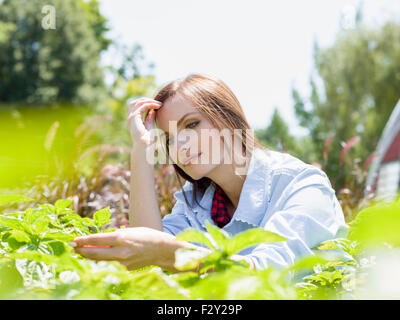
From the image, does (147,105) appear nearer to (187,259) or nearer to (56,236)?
(56,236)

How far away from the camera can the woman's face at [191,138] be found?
2.00 m

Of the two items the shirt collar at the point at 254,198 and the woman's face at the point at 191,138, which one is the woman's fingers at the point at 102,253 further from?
the woman's face at the point at 191,138

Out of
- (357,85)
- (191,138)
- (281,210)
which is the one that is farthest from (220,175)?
(357,85)

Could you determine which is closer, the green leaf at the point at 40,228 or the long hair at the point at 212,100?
the green leaf at the point at 40,228

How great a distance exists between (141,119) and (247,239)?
1.63 meters

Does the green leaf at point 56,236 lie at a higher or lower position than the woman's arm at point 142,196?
higher

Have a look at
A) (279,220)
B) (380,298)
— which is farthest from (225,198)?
(380,298)

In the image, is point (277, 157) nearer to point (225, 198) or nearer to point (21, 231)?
point (225, 198)

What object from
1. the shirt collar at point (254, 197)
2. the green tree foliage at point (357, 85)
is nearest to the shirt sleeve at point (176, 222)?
the shirt collar at point (254, 197)

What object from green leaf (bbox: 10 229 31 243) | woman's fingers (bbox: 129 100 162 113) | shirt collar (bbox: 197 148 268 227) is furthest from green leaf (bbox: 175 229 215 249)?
woman's fingers (bbox: 129 100 162 113)

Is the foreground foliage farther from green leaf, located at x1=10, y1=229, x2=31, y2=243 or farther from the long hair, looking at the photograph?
the long hair

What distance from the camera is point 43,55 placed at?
24281 millimetres

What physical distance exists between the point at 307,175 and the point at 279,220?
380mm

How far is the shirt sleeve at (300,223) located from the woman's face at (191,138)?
551 mm
